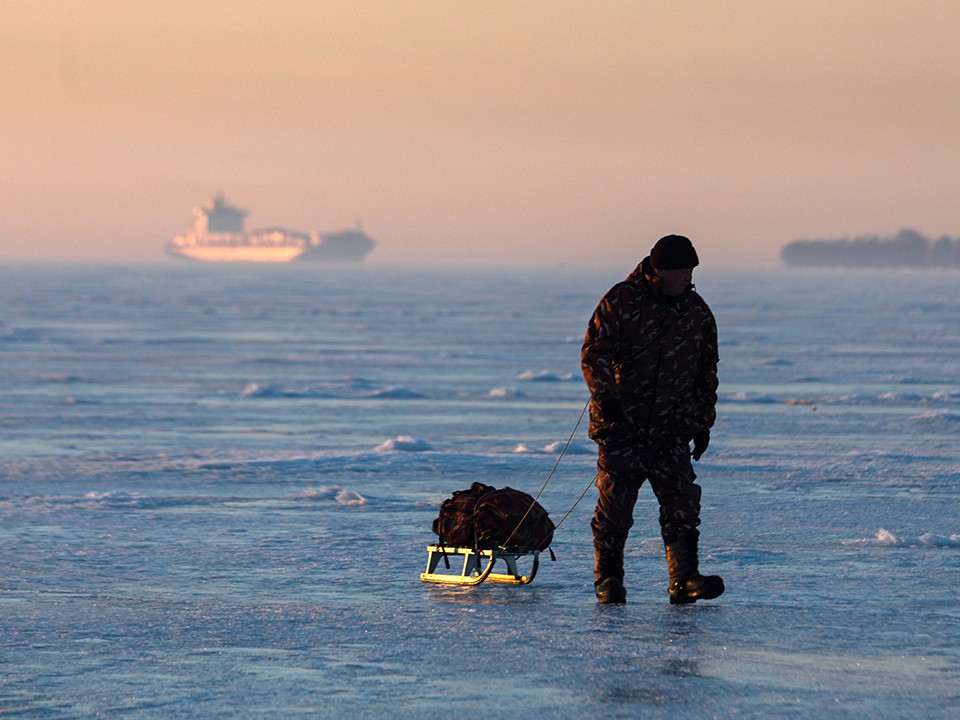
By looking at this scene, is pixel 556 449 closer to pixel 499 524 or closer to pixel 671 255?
pixel 499 524

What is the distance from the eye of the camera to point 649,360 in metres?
5.50

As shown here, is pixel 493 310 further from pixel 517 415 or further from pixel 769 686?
pixel 769 686

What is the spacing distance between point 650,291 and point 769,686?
1802mm

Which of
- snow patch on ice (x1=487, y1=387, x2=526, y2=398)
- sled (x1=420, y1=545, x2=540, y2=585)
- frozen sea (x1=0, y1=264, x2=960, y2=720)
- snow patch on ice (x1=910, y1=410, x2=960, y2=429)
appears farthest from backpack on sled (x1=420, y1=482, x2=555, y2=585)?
snow patch on ice (x1=487, y1=387, x2=526, y2=398)

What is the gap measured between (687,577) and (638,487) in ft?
1.31

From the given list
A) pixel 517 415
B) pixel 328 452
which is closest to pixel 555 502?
pixel 328 452

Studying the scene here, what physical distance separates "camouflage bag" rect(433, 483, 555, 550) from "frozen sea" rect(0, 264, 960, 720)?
0.19 meters

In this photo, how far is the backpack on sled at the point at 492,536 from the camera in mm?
5898

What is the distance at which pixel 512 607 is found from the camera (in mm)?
5422

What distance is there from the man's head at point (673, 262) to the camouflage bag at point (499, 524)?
1108 mm

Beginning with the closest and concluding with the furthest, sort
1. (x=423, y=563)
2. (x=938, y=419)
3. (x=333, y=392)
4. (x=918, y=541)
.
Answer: (x=423, y=563) < (x=918, y=541) < (x=938, y=419) < (x=333, y=392)

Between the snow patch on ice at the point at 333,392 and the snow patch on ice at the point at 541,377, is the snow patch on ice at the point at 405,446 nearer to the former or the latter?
the snow patch on ice at the point at 333,392

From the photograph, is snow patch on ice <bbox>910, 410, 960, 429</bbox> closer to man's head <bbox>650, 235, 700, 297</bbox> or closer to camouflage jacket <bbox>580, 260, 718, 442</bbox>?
camouflage jacket <bbox>580, 260, 718, 442</bbox>

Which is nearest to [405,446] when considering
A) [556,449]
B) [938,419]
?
[556,449]
